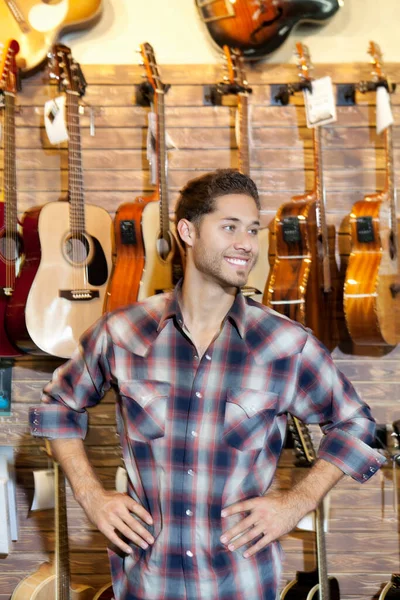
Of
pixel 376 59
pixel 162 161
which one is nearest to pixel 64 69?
pixel 162 161

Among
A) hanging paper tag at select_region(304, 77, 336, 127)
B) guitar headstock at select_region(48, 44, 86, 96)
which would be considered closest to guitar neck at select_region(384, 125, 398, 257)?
hanging paper tag at select_region(304, 77, 336, 127)

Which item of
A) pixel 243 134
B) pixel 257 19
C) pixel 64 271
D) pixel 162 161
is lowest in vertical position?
pixel 64 271

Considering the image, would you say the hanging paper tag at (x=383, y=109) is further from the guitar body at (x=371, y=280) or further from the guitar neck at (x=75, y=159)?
the guitar neck at (x=75, y=159)

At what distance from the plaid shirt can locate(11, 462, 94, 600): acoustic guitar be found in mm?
1192

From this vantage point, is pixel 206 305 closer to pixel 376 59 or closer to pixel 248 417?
pixel 248 417

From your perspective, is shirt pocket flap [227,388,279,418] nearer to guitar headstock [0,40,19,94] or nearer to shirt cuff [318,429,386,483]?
shirt cuff [318,429,386,483]

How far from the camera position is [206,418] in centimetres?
192

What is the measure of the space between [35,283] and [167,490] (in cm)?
147

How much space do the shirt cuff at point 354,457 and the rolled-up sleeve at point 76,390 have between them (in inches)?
26.4

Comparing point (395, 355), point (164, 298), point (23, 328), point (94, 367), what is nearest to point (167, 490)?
point (94, 367)

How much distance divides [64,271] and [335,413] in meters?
1.55

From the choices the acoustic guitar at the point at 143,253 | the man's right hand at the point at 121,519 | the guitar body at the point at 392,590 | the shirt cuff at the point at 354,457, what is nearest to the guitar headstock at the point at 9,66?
the acoustic guitar at the point at 143,253

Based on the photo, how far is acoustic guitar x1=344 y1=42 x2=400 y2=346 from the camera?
3086 millimetres

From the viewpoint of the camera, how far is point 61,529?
3150 millimetres
